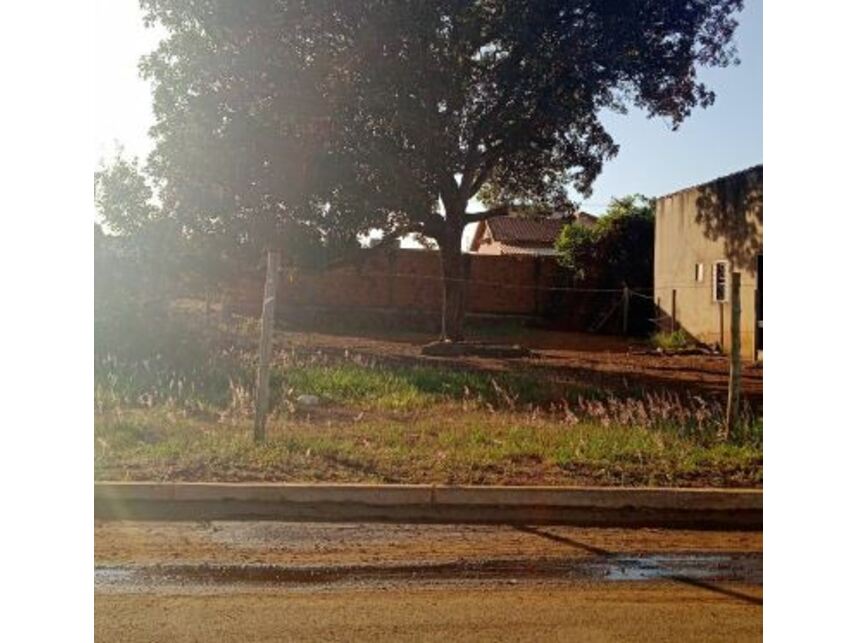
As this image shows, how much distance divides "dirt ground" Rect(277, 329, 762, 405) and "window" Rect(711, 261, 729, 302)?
1.51 metres

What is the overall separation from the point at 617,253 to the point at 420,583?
20.6 metres

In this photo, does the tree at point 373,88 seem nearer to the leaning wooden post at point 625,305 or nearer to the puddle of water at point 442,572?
the leaning wooden post at point 625,305

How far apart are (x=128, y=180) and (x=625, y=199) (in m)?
15.5

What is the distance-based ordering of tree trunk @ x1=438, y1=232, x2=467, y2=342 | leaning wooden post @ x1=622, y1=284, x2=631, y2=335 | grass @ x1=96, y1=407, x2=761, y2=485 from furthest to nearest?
leaning wooden post @ x1=622, y1=284, x2=631, y2=335 < tree trunk @ x1=438, y1=232, x2=467, y2=342 < grass @ x1=96, y1=407, x2=761, y2=485

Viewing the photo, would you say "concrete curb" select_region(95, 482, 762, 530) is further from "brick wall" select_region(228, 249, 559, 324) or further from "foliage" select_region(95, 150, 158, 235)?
"brick wall" select_region(228, 249, 559, 324)

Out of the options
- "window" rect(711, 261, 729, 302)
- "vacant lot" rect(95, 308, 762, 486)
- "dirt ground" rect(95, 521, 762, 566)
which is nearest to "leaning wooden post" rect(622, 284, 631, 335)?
"window" rect(711, 261, 729, 302)

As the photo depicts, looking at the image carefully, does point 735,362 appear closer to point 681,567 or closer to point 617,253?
point 681,567

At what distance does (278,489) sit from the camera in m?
5.92

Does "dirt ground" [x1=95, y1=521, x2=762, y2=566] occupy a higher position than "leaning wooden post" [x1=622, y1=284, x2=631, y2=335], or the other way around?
"leaning wooden post" [x1=622, y1=284, x2=631, y2=335]

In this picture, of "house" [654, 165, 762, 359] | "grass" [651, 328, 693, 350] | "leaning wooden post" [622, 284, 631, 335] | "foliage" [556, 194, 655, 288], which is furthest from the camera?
"foliage" [556, 194, 655, 288]

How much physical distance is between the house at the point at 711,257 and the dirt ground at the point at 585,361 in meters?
0.98

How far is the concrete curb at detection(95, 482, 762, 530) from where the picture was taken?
19.0 ft
